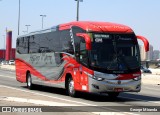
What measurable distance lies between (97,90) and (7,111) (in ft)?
17.7

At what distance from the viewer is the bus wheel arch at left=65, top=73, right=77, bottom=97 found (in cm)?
2053

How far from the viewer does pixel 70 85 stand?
2083cm

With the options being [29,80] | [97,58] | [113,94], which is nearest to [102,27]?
[97,58]

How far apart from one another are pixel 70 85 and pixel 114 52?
10.0ft

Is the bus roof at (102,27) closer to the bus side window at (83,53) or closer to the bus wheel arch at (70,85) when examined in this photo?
the bus side window at (83,53)

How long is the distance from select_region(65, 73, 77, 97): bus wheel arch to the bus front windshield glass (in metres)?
2.28

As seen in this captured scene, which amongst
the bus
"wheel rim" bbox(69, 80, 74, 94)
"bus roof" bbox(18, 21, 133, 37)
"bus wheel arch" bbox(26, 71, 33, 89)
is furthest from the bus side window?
"bus wheel arch" bbox(26, 71, 33, 89)

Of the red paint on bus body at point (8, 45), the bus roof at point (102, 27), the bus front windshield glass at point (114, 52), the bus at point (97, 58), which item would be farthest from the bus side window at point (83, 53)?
the red paint on bus body at point (8, 45)

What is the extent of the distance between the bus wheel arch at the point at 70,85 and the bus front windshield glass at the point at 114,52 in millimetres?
2282

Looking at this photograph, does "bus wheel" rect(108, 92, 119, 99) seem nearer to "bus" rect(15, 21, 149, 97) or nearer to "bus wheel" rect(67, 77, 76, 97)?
"bus" rect(15, 21, 149, 97)

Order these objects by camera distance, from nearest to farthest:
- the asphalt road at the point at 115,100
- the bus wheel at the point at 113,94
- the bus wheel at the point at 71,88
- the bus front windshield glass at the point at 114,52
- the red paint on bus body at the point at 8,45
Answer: the asphalt road at the point at 115,100 < the bus front windshield glass at the point at 114,52 < the bus wheel at the point at 71,88 < the bus wheel at the point at 113,94 < the red paint on bus body at the point at 8,45

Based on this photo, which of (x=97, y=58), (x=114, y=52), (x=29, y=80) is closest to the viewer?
(x=97, y=58)

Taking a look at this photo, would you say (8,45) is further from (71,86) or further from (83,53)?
(83,53)

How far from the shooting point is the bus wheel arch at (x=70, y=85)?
20531mm
